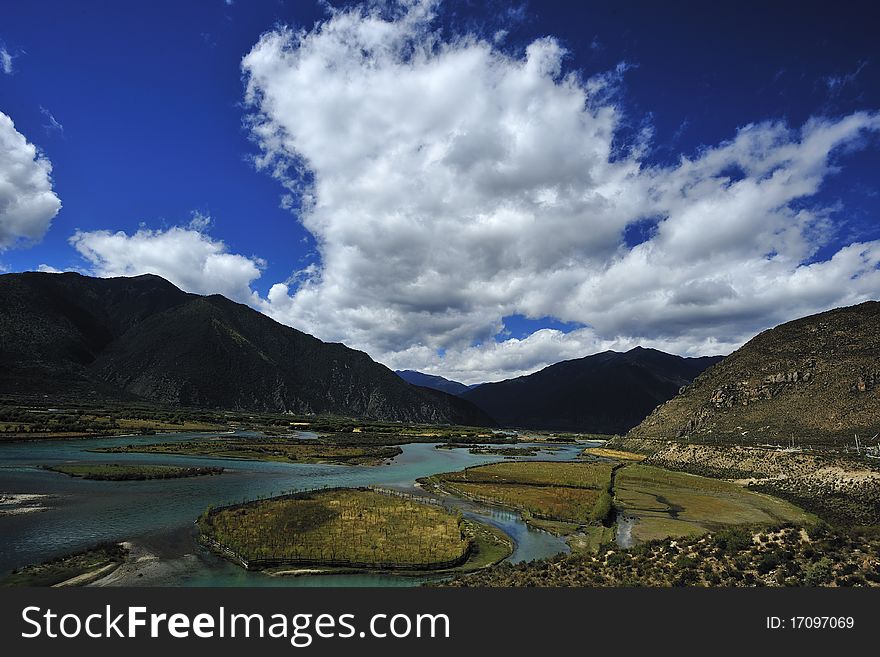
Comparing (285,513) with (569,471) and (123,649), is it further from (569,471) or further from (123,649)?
(569,471)

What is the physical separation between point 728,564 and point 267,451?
107 m

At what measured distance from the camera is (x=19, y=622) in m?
14.4

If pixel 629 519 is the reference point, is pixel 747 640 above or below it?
above

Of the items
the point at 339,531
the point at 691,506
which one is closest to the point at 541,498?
the point at 691,506

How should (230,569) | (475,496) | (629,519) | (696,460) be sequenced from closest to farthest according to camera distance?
(230,569) → (629,519) → (475,496) → (696,460)

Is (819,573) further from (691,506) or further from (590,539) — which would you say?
(691,506)

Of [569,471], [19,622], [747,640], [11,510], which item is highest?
[19,622]

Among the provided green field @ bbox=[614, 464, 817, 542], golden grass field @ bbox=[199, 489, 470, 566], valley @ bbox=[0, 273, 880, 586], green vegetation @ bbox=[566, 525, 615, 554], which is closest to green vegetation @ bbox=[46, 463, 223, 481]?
valley @ bbox=[0, 273, 880, 586]

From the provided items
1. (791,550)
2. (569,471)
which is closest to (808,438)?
(569,471)

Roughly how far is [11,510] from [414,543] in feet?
141

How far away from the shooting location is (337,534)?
145 ft

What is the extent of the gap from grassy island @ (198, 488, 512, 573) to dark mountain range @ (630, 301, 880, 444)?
Result: 341 feet

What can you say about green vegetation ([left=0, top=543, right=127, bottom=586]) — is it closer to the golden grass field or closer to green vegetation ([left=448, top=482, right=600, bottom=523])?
the golden grass field

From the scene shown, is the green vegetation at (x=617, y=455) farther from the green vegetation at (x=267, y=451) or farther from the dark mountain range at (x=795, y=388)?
the green vegetation at (x=267, y=451)
